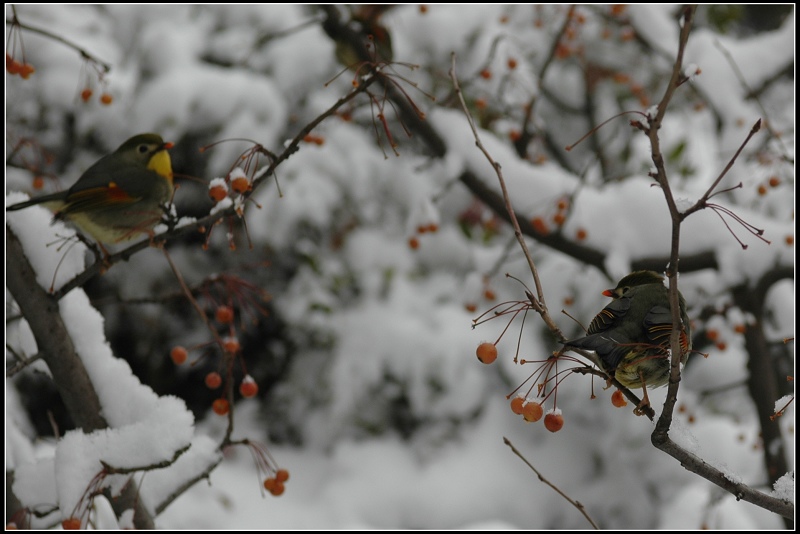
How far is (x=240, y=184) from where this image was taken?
1396 millimetres

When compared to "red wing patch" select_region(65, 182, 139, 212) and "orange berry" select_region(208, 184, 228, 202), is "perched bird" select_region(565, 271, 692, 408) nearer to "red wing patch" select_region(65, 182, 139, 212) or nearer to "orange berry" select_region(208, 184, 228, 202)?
"orange berry" select_region(208, 184, 228, 202)

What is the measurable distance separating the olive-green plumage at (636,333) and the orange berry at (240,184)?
71 centimetres

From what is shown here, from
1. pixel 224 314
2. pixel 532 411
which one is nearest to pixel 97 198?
pixel 224 314

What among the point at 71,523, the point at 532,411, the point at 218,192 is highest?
the point at 218,192

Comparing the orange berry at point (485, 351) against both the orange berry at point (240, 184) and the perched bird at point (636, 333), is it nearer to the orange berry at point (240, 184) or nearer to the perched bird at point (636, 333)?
the perched bird at point (636, 333)

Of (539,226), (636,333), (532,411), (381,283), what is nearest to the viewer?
(532,411)

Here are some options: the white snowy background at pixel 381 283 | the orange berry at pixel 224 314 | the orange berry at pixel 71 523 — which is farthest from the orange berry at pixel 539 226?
the orange berry at pixel 71 523

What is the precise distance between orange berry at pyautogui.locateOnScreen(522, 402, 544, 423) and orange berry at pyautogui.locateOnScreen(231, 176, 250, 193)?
2.22 ft

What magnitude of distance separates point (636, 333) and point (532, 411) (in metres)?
0.27

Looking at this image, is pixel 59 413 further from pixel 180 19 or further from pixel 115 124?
pixel 180 19

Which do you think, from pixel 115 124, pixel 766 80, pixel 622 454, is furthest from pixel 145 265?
pixel 766 80

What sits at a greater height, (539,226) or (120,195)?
(539,226)

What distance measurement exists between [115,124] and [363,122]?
1278 mm

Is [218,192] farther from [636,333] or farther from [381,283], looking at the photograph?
[381,283]
